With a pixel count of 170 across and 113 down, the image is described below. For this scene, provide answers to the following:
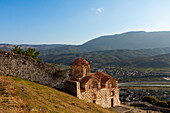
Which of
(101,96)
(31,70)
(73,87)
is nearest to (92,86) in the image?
(101,96)

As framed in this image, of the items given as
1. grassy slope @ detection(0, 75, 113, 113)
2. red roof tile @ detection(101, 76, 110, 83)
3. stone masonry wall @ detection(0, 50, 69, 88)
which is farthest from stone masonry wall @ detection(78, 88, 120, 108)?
grassy slope @ detection(0, 75, 113, 113)

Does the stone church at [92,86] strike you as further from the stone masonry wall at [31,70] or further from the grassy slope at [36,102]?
the grassy slope at [36,102]

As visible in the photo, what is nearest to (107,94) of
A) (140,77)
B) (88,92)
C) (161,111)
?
(88,92)

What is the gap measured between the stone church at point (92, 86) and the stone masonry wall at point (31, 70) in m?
1.61

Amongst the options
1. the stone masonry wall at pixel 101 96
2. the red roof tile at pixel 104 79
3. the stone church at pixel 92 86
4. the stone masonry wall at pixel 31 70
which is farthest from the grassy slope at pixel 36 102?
the red roof tile at pixel 104 79

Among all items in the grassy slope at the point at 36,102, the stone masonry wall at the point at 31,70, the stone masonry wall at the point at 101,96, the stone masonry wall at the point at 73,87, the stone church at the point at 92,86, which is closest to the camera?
the grassy slope at the point at 36,102

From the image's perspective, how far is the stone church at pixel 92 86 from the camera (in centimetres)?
2088

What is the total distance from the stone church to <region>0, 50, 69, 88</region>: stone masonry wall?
1.61 meters

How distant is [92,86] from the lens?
73.4 feet

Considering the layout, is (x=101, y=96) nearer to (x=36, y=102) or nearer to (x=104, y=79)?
(x=104, y=79)

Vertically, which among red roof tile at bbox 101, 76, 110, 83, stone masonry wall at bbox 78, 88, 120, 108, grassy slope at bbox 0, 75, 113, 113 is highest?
grassy slope at bbox 0, 75, 113, 113

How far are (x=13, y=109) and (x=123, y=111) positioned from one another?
20405mm

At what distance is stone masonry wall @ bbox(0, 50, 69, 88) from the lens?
14.7 metres

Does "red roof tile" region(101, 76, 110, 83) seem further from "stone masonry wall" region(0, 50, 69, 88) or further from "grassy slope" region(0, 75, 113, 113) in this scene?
"grassy slope" region(0, 75, 113, 113)
